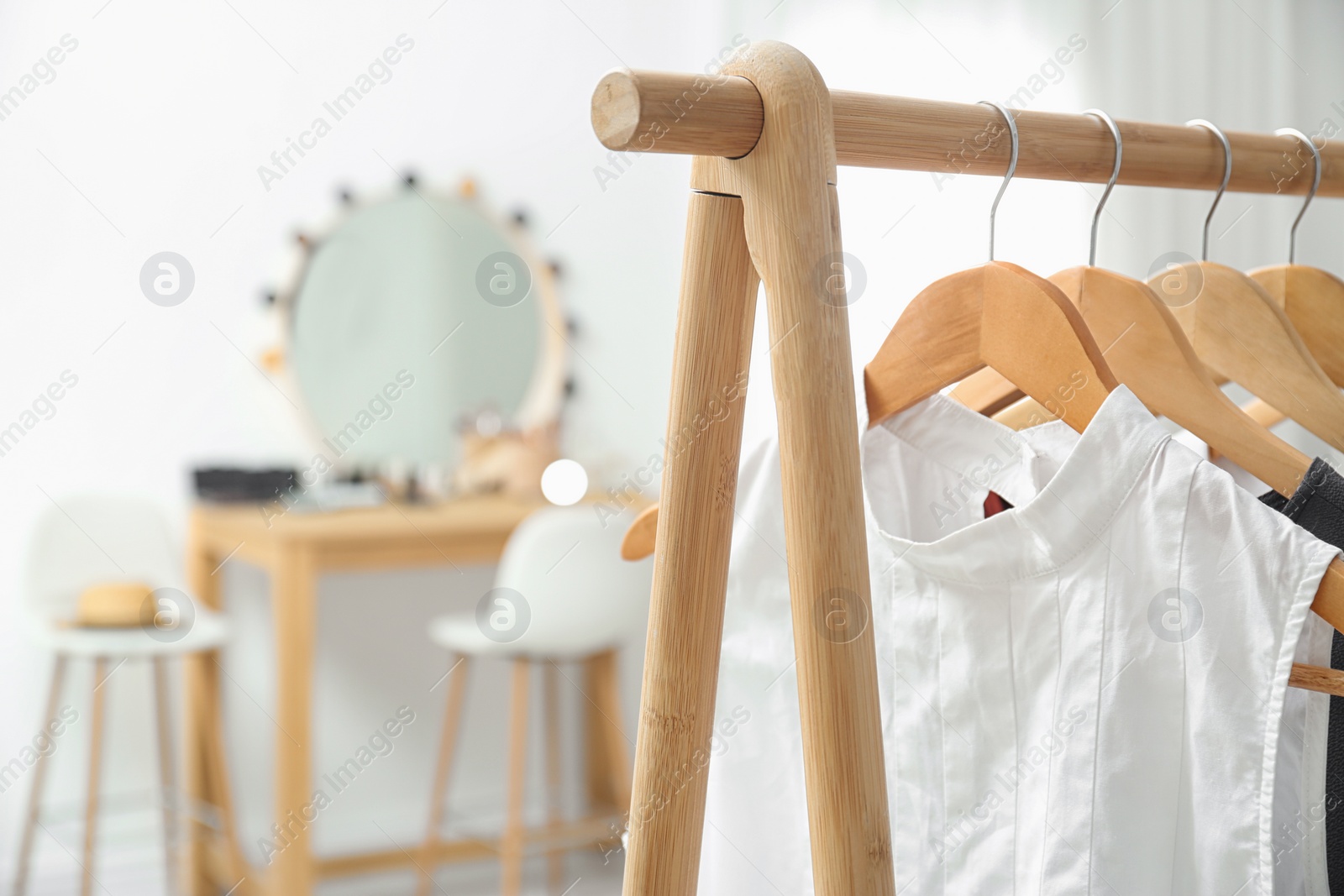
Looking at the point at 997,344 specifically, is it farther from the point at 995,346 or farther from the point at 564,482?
the point at 564,482

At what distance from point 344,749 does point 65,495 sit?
0.81 meters

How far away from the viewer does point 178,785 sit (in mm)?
2396

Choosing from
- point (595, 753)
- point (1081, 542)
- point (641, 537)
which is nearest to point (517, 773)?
point (595, 753)

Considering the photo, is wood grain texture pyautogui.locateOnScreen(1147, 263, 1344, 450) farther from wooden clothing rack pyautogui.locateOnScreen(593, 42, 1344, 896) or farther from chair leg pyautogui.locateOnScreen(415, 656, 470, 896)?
chair leg pyautogui.locateOnScreen(415, 656, 470, 896)

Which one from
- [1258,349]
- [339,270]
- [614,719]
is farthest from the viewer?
[339,270]

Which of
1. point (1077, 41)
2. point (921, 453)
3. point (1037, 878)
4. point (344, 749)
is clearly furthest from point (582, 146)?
point (1037, 878)

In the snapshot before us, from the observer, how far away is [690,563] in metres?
0.50

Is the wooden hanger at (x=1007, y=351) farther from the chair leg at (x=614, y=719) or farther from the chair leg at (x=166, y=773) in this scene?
the chair leg at (x=166, y=773)

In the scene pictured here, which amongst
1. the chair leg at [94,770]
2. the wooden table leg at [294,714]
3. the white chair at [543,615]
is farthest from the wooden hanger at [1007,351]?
the chair leg at [94,770]

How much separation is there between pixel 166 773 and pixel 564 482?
1.03 m

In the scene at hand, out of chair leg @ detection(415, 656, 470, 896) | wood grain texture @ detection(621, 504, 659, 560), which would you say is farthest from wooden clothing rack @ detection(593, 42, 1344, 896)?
chair leg @ detection(415, 656, 470, 896)

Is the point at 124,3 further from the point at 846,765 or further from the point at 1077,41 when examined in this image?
the point at 846,765

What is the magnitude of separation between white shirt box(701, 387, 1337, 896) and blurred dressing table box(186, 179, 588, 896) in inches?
60.7

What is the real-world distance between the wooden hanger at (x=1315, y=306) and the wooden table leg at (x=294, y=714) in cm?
169
